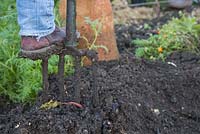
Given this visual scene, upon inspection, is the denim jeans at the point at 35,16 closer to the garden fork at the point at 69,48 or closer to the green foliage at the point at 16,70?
the garden fork at the point at 69,48

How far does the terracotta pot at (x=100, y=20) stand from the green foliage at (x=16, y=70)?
34 cm

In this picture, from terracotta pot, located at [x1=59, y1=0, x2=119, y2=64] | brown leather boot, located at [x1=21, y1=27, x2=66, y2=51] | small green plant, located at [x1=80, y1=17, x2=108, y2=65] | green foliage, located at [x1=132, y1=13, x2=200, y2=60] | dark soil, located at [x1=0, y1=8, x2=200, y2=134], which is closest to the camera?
brown leather boot, located at [x1=21, y1=27, x2=66, y2=51]

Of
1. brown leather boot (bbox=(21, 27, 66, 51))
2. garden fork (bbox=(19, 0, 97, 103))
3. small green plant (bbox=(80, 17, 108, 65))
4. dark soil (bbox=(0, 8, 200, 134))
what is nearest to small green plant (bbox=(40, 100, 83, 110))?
dark soil (bbox=(0, 8, 200, 134))

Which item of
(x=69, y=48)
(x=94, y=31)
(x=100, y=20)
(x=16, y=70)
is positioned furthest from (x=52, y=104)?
(x=100, y=20)

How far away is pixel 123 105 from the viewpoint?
3318mm

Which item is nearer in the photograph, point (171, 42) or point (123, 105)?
point (123, 105)

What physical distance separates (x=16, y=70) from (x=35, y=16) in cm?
86

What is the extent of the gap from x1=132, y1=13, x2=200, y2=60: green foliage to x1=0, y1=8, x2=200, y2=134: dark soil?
13.2 inches

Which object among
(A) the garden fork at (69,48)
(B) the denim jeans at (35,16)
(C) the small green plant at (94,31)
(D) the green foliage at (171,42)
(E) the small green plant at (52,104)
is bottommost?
(D) the green foliage at (171,42)

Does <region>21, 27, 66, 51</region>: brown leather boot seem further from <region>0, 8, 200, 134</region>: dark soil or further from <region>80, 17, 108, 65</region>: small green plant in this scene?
<region>80, 17, 108, 65</region>: small green plant

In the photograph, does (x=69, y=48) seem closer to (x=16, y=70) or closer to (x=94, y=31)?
(x=16, y=70)

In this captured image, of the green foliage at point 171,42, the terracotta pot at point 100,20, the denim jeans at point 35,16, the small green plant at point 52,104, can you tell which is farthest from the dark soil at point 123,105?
the denim jeans at point 35,16

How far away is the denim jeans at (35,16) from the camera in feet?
9.57

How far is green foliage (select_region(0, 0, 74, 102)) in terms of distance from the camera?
3596 mm
